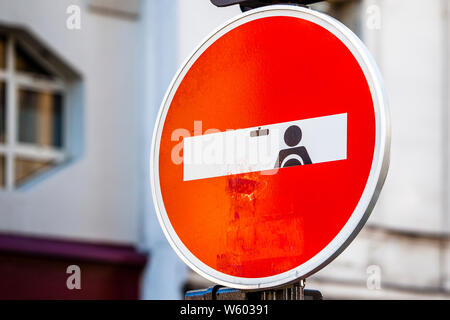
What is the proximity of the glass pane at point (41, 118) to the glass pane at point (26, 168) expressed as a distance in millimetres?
161

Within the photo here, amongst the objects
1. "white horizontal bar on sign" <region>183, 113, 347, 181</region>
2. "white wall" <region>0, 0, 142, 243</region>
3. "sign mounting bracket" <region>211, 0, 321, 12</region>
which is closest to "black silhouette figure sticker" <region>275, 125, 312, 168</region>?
"white horizontal bar on sign" <region>183, 113, 347, 181</region>

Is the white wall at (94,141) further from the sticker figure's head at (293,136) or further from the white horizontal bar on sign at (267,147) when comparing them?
the sticker figure's head at (293,136)

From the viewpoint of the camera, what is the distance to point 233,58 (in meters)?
2.53

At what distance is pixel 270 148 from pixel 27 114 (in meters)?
5.89

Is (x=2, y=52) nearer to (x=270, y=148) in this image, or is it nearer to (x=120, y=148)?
(x=120, y=148)

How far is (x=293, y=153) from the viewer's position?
234 cm

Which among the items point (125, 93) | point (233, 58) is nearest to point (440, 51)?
point (125, 93)

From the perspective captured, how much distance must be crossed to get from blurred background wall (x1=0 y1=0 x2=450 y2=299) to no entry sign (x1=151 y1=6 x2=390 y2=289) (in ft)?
16.7

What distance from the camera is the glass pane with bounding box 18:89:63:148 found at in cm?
796

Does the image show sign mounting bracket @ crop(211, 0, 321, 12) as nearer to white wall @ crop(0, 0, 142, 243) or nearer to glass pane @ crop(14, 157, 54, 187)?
white wall @ crop(0, 0, 142, 243)

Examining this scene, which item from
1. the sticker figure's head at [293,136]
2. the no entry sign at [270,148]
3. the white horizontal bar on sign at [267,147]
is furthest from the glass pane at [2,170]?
the sticker figure's head at [293,136]

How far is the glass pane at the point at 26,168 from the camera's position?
7910mm

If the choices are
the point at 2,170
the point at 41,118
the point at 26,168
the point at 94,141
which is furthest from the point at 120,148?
the point at 2,170
